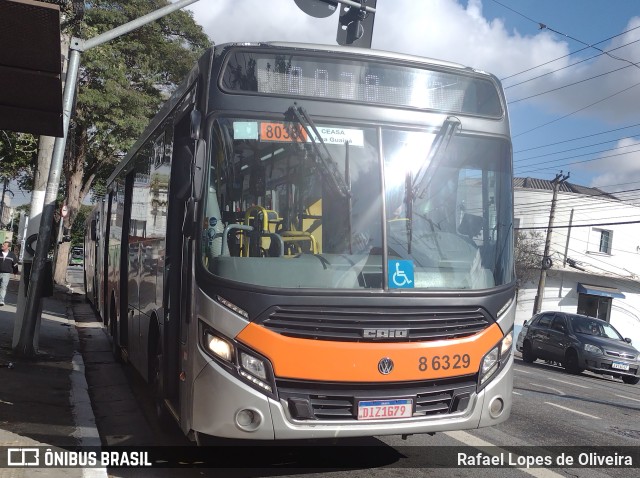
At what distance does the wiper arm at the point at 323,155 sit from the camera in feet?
17.1

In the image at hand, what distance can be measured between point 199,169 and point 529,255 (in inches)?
1470

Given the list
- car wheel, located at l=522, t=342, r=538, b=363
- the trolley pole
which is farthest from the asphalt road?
car wheel, located at l=522, t=342, r=538, b=363

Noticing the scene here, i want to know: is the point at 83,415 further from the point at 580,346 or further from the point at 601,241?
the point at 601,241

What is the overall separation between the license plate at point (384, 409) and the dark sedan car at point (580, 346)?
13932 millimetres

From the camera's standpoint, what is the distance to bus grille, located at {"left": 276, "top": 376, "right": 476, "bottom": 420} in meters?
4.79

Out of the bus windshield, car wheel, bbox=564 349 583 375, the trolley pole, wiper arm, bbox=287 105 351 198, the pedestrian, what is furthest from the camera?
car wheel, bbox=564 349 583 375

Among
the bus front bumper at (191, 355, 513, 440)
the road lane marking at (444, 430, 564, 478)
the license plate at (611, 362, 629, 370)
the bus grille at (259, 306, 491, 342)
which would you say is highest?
the bus grille at (259, 306, 491, 342)

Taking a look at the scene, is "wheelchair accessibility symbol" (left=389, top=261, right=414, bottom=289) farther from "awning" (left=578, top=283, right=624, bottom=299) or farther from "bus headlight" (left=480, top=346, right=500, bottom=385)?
"awning" (left=578, top=283, right=624, bottom=299)

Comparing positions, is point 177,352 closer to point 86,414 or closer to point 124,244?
point 86,414

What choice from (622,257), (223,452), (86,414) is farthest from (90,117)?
(622,257)

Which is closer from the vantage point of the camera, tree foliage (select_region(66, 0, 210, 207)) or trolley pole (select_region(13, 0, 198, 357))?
trolley pole (select_region(13, 0, 198, 357))

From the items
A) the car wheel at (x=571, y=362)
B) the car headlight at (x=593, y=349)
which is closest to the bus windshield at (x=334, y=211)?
the car headlight at (x=593, y=349)

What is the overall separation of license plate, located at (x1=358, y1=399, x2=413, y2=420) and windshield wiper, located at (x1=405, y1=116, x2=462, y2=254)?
1.12 meters

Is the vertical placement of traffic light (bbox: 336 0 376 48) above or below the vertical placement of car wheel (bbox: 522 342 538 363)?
above
